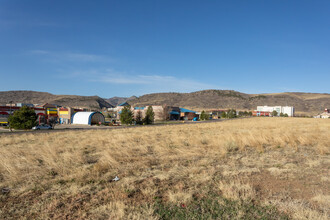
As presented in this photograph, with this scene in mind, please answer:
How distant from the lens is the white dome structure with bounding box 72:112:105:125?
49312 millimetres

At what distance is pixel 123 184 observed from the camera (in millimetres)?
5660

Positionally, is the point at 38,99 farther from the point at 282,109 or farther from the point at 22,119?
the point at 282,109

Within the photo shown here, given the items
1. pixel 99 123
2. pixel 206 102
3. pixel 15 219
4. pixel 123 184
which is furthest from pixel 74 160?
pixel 206 102

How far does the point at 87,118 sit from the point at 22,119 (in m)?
17.3

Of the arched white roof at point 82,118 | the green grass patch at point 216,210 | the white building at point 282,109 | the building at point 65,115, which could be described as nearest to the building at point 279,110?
the white building at point 282,109

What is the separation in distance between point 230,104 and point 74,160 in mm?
159950

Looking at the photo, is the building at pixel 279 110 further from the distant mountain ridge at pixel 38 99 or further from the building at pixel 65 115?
the distant mountain ridge at pixel 38 99

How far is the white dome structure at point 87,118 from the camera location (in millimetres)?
49312

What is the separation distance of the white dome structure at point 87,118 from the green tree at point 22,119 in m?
16.0

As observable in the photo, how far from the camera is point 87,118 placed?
49.3 metres

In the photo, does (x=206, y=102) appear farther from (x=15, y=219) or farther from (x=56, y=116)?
(x=15, y=219)

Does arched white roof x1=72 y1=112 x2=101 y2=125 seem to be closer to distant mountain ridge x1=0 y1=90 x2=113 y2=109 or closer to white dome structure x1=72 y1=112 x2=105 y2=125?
white dome structure x1=72 y1=112 x2=105 y2=125

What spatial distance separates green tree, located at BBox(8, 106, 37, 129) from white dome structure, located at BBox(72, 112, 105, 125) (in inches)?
630

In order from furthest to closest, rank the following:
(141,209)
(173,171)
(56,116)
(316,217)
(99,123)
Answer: (56,116)
(99,123)
(173,171)
(141,209)
(316,217)
